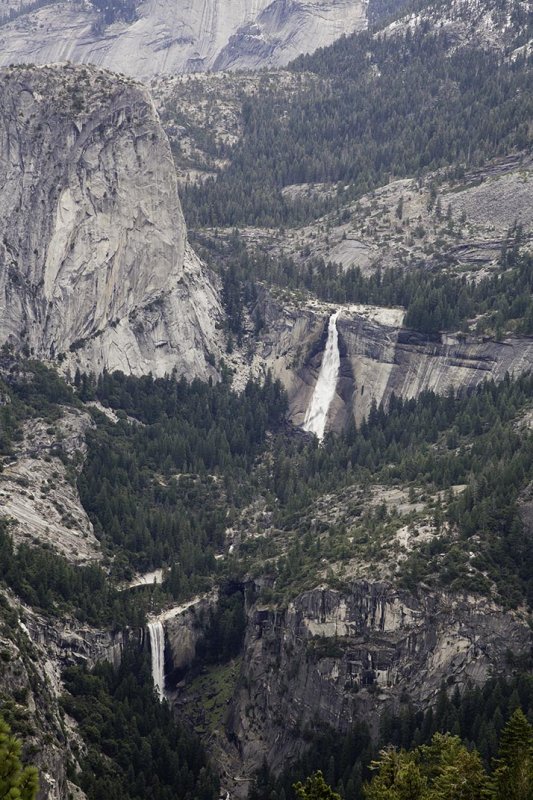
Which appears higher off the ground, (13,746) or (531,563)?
(13,746)

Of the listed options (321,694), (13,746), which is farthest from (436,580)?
(13,746)

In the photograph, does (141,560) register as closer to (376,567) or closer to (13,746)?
(376,567)

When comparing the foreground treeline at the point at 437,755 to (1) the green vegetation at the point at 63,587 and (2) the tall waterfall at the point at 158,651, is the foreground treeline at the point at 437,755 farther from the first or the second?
(1) the green vegetation at the point at 63,587

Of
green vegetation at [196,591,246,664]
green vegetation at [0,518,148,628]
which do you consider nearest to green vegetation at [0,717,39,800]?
green vegetation at [0,518,148,628]

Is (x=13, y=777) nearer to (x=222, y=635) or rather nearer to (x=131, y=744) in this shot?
(x=131, y=744)

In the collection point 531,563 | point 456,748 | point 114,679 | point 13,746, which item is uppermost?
point 13,746
